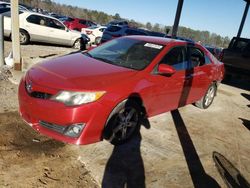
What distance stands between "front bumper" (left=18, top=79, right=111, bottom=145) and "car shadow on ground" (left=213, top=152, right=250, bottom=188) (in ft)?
6.06

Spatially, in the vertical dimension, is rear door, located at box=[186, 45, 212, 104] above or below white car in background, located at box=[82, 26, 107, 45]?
above

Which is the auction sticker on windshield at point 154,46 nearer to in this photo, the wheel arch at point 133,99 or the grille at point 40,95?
the wheel arch at point 133,99

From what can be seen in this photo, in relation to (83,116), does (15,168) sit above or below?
below

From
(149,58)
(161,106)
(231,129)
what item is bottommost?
(231,129)

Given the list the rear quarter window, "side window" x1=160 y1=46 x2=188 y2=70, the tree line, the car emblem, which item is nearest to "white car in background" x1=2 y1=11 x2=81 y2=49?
the rear quarter window

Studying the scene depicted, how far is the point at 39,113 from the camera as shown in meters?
3.62

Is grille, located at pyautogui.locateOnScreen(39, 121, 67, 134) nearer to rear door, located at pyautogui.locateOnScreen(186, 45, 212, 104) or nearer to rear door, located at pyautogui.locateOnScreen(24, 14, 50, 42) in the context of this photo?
rear door, located at pyautogui.locateOnScreen(186, 45, 212, 104)

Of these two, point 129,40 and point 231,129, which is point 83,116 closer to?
point 129,40

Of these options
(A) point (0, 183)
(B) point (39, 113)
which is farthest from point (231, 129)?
(A) point (0, 183)

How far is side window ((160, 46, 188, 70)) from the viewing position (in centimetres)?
496

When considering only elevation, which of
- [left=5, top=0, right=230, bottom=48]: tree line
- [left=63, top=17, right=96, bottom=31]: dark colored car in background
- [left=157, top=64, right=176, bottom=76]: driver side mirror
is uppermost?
[left=157, top=64, right=176, bottom=76]: driver side mirror

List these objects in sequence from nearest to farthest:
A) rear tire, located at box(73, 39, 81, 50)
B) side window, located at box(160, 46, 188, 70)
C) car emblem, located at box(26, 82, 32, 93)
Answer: car emblem, located at box(26, 82, 32, 93) < side window, located at box(160, 46, 188, 70) < rear tire, located at box(73, 39, 81, 50)

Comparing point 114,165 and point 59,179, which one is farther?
point 114,165

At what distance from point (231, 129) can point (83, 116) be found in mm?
3778
